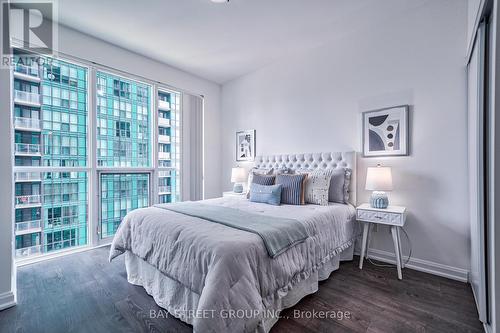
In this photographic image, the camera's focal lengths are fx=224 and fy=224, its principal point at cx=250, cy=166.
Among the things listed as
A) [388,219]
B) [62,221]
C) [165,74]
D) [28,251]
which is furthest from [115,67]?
[388,219]

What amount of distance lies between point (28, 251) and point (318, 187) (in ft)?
12.4

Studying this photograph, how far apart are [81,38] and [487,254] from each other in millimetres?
4779

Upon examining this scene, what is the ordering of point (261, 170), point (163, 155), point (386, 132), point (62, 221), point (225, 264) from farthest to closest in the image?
point (163, 155)
point (261, 170)
point (62, 221)
point (386, 132)
point (225, 264)

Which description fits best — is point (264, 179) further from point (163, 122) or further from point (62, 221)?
point (62, 221)

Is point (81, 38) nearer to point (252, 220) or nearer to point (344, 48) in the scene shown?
point (252, 220)

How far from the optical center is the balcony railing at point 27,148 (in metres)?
2.73

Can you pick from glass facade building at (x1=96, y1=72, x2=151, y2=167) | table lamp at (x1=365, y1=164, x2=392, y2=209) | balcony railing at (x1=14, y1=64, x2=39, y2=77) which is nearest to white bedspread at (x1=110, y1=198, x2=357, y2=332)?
table lamp at (x1=365, y1=164, x2=392, y2=209)

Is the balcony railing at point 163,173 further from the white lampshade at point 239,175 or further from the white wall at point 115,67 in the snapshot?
the white lampshade at point 239,175

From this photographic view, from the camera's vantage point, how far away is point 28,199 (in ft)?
9.36

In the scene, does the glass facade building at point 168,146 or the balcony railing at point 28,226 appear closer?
the balcony railing at point 28,226

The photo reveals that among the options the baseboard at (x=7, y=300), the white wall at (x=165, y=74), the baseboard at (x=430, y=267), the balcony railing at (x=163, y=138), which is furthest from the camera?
the balcony railing at (x=163, y=138)

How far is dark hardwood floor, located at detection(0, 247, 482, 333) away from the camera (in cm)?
164

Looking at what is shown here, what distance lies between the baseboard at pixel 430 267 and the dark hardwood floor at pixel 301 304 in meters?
0.09

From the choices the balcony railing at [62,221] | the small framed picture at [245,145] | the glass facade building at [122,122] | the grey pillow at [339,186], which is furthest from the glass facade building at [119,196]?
the grey pillow at [339,186]
